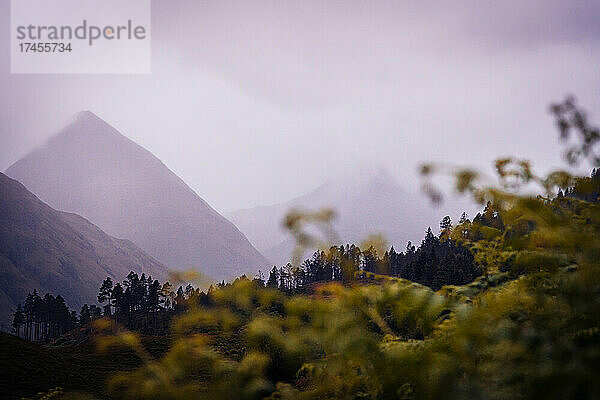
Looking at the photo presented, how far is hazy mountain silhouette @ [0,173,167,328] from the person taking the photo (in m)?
145

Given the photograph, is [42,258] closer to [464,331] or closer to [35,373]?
[35,373]

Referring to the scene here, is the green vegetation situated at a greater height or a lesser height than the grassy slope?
greater

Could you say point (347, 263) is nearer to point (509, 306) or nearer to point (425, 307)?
point (425, 307)

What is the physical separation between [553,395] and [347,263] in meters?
1.43

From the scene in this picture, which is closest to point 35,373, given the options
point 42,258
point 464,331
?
point 464,331

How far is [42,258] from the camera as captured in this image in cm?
16600

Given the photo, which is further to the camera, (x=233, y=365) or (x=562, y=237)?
(x=233, y=365)

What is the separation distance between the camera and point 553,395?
147cm

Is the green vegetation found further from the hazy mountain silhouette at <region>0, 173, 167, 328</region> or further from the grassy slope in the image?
the hazy mountain silhouette at <region>0, 173, 167, 328</region>

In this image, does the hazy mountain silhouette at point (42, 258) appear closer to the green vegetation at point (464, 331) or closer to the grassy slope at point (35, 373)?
the grassy slope at point (35, 373)

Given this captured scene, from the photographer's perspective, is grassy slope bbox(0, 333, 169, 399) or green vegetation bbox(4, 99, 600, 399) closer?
green vegetation bbox(4, 99, 600, 399)

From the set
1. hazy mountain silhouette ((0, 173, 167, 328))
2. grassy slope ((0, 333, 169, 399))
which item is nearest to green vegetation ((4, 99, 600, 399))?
grassy slope ((0, 333, 169, 399))

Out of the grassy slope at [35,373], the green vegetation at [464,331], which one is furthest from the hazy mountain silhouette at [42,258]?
the green vegetation at [464,331]

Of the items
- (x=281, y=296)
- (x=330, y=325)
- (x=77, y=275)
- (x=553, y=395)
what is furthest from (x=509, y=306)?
(x=77, y=275)
